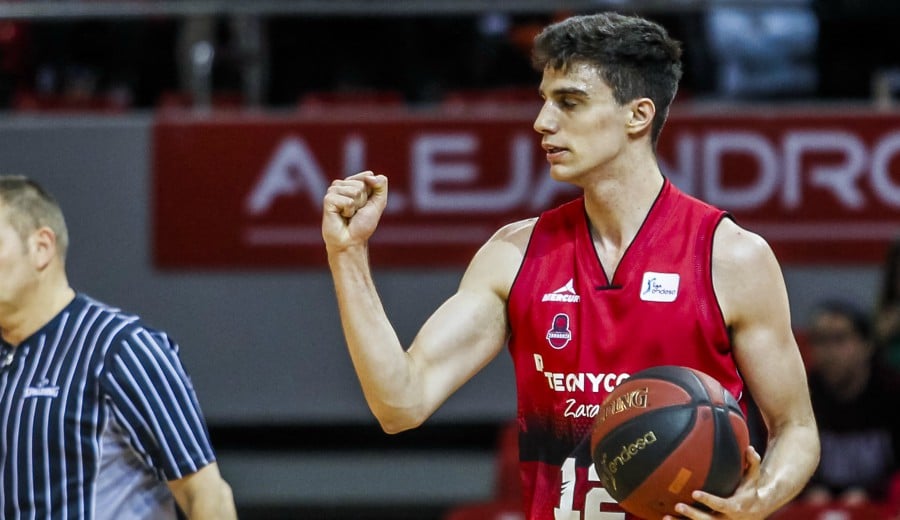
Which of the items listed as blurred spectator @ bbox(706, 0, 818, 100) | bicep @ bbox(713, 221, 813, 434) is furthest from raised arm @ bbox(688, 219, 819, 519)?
blurred spectator @ bbox(706, 0, 818, 100)

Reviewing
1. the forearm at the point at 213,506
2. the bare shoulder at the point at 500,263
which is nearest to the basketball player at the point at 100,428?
the forearm at the point at 213,506

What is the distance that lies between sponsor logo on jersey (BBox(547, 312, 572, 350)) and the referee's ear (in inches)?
59.5

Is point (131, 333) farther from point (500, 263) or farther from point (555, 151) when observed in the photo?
point (555, 151)

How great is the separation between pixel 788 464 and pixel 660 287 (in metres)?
0.49

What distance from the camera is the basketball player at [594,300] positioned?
333 cm

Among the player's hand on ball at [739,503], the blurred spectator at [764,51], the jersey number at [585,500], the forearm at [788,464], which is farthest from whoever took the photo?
the blurred spectator at [764,51]

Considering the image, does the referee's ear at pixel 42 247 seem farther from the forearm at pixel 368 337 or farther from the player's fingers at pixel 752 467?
the player's fingers at pixel 752 467

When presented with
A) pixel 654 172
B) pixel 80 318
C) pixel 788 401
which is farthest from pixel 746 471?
pixel 80 318

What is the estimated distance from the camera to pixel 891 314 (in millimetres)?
7043

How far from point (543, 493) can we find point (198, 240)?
→ 4.99 meters

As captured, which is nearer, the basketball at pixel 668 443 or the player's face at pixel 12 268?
the basketball at pixel 668 443

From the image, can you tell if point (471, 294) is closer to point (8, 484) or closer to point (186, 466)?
point (186, 466)

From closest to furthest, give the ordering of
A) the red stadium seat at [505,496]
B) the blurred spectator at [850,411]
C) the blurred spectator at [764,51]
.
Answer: the red stadium seat at [505,496]
the blurred spectator at [850,411]
the blurred spectator at [764,51]

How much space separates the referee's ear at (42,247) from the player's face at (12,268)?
18 millimetres
